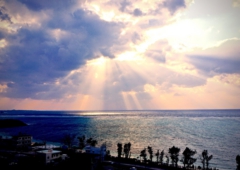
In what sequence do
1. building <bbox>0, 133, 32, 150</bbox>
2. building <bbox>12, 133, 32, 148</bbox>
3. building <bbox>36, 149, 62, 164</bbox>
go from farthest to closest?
building <bbox>12, 133, 32, 148</bbox> < building <bbox>0, 133, 32, 150</bbox> < building <bbox>36, 149, 62, 164</bbox>

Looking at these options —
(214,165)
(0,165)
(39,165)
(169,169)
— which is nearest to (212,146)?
(214,165)

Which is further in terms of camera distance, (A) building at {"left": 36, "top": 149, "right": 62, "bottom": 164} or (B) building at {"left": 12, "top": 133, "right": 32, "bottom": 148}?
(B) building at {"left": 12, "top": 133, "right": 32, "bottom": 148}

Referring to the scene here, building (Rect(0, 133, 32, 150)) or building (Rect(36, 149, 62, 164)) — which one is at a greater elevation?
building (Rect(36, 149, 62, 164))

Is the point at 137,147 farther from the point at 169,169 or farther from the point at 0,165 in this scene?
the point at 0,165

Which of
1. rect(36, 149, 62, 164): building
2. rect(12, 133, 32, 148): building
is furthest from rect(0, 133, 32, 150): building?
rect(36, 149, 62, 164): building

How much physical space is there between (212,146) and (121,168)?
2609 inches

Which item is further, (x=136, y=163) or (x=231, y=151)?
(x=231, y=151)

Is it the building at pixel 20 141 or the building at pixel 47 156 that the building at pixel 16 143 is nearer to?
the building at pixel 20 141

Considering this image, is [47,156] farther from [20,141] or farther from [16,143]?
[20,141]

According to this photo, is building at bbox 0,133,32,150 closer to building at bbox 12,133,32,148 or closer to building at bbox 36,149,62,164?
building at bbox 12,133,32,148

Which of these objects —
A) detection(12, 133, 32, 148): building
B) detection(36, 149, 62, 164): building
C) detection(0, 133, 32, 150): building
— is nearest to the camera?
detection(36, 149, 62, 164): building

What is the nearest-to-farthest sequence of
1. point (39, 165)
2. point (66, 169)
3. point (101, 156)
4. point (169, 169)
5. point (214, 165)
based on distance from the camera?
1. point (66, 169)
2. point (39, 165)
3. point (169, 169)
4. point (101, 156)
5. point (214, 165)

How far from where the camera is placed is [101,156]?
64250 millimetres

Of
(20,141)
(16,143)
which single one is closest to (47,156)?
(16,143)
